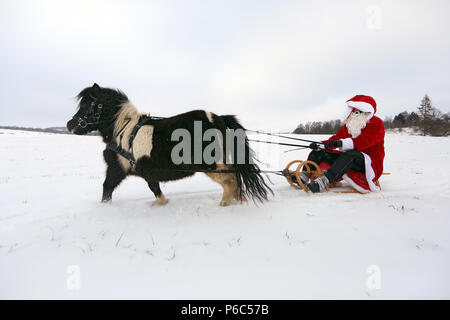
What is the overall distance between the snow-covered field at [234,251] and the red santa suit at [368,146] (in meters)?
0.55

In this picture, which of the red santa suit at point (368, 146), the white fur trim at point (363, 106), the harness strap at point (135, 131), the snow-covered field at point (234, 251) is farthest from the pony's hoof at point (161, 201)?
the white fur trim at point (363, 106)

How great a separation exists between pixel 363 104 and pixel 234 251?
3.47 meters

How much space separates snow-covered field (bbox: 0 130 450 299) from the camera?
1357 millimetres

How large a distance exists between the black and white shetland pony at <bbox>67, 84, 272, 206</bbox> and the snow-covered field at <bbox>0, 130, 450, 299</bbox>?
0.41 metres

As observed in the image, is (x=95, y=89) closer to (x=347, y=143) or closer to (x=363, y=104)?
(x=347, y=143)

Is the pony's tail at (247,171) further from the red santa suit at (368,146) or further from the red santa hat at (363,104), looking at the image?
the red santa hat at (363,104)

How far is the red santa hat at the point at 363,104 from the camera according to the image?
3568 millimetres

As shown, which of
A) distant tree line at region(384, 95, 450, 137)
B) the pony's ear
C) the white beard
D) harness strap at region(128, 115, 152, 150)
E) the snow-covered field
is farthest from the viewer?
distant tree line at region(384, 95, 450, 137)

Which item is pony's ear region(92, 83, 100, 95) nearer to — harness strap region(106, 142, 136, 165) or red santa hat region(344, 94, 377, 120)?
harness strap region(106, 142, 136, 165)

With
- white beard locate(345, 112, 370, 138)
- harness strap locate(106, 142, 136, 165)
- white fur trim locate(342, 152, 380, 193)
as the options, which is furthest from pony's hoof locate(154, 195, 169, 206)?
white beard locate(345, 112, 370, 138)

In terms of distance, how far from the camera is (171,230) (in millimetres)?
2240

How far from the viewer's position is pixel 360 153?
3.61m

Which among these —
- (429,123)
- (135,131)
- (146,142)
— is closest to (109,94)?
(135,131)
